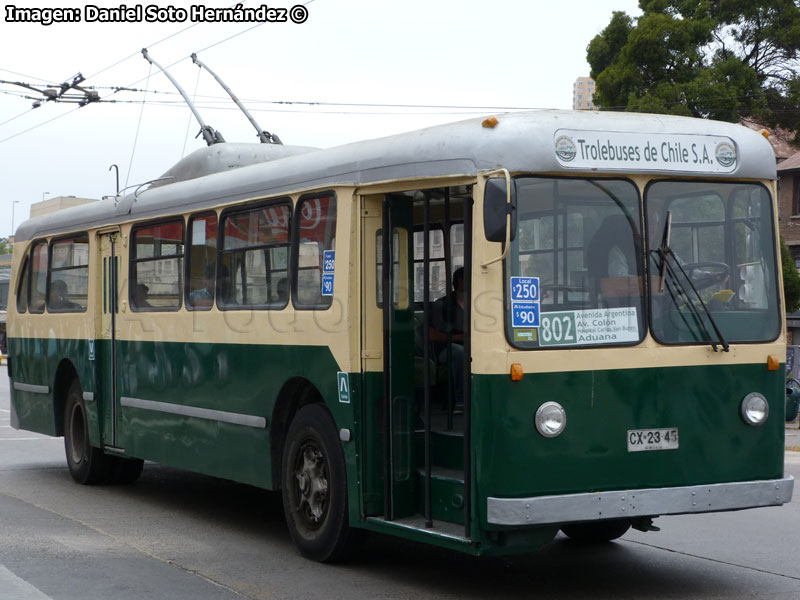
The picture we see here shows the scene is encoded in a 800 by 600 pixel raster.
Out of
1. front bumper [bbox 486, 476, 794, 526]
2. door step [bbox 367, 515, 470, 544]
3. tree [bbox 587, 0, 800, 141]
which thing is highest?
tree [bbox 587, 0, 800, 141]

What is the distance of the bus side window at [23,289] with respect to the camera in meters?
14.5

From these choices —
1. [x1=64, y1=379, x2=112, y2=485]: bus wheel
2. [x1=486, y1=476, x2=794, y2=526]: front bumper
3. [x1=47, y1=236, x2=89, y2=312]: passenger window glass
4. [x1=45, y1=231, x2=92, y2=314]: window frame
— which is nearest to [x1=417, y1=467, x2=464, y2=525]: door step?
[x1=486, y1=476, x2=794, y2=526]: front bumper

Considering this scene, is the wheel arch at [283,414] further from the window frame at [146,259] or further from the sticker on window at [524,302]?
the sticker on window at [524,302]

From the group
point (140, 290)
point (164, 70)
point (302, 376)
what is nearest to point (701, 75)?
point (164, 70)

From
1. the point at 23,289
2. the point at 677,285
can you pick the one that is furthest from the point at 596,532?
the point at 23,289

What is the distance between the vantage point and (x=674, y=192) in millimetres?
7633

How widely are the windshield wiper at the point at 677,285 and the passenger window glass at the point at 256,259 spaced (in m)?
2.71

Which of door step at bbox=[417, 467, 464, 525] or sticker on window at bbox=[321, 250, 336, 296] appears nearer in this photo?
door step at bbox=[417, 467, 464, 525]

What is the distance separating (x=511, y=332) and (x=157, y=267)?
4.91m

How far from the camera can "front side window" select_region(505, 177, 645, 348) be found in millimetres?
7195

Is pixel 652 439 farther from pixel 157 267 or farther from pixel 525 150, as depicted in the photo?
pixel 157 267

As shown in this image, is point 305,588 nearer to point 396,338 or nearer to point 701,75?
point 396,338

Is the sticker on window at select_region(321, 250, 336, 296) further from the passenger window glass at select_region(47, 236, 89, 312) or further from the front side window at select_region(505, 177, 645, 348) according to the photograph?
the passenger window glass at select_region(47, 236, 89, 312)

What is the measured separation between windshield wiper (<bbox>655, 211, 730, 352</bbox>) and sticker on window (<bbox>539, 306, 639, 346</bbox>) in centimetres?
29
